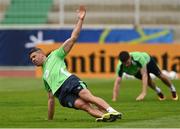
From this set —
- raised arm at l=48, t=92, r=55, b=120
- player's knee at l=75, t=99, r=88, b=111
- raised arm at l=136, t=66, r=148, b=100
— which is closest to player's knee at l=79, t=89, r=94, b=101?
player's knee at l=75, t=99, r=88, b=111

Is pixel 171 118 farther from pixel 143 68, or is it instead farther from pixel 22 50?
pixel 22 50

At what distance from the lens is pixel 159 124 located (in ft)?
42.4

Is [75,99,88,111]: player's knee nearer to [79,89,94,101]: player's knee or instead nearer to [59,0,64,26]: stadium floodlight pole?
[79,89,94,101]: player's knee

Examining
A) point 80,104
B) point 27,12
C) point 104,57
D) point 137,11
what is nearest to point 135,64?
point 80,104

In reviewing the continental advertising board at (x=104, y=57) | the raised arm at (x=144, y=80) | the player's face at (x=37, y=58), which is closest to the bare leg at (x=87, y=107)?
the player's face at (x=37, y=58)

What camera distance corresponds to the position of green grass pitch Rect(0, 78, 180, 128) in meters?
13.1

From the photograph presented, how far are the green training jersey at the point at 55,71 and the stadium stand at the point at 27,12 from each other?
2705cm

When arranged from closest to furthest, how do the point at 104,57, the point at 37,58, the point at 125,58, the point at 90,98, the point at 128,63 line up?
the point at 90,98 → the point at 37,58 → the point at 125,58 → the point at 128,63 → the point at 104,57

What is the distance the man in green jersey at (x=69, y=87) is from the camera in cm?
1334

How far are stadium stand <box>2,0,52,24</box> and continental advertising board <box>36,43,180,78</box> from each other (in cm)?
634

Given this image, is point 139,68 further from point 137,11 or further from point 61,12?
point 137,11

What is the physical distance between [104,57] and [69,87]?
67.9 ft

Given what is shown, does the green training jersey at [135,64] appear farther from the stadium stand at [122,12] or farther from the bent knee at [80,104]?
the stadium stand at [122,12]

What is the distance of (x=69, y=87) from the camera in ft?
43.9
